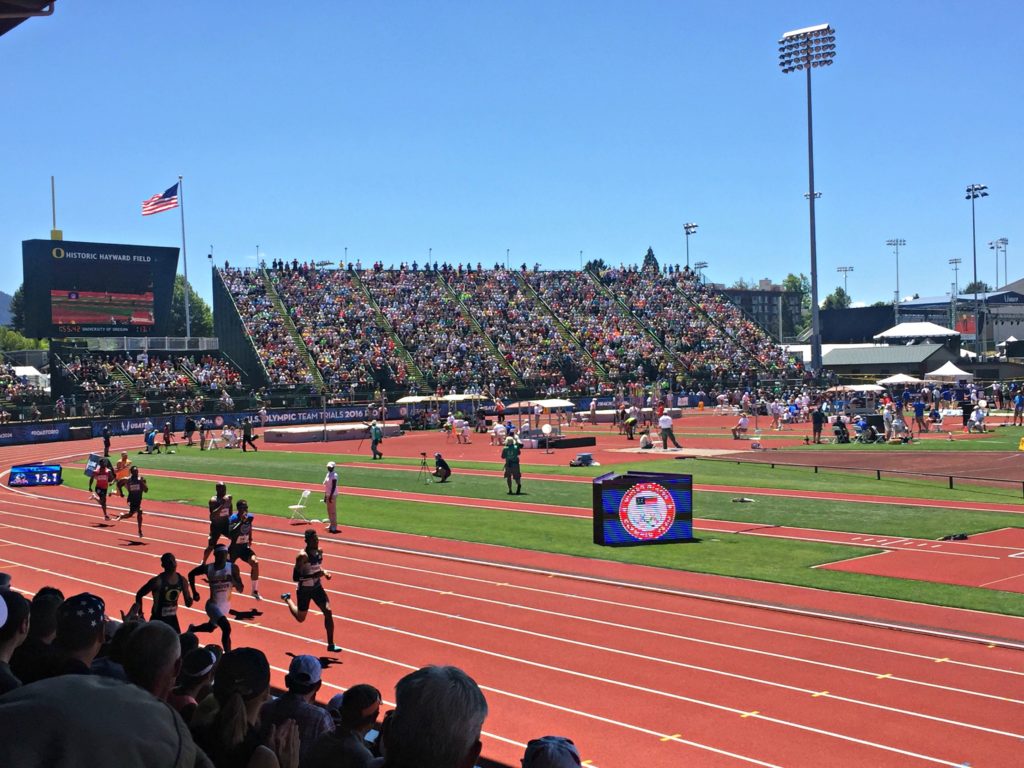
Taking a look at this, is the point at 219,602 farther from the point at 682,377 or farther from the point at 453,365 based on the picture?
the point at 682,377

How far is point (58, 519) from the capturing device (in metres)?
28.0

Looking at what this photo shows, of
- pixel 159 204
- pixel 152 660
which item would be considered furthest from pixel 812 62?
pixel 152 660

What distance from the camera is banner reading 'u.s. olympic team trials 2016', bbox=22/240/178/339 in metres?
59.0

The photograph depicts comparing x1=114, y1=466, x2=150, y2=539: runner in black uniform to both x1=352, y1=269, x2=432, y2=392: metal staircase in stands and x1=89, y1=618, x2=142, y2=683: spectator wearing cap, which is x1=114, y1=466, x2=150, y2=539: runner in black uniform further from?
x1=352, y1=269, x2=432, y2=392: metal staircase in stands

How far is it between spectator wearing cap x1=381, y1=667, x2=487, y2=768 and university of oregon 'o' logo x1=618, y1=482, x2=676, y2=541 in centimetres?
1839

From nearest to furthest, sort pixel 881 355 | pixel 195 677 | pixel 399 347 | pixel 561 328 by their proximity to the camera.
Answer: pixel 195 677 < pixel 399 347 < pixel 881 355 < pixel 561 328

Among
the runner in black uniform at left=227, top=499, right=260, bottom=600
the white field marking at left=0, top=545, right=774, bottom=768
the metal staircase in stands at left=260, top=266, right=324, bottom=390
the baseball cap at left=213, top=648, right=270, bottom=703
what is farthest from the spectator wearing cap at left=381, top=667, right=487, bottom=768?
the metal staircase in stands at left=260, top=266, right=324, bottom=390

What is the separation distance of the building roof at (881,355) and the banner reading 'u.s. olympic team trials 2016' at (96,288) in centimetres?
5334

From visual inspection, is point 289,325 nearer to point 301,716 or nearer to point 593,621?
point 593,621

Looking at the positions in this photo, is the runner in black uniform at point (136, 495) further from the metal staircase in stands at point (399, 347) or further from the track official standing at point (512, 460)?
the metal staircase in stands at point (399, 347)

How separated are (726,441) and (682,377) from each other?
1225 inches

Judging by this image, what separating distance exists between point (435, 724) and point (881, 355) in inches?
3321

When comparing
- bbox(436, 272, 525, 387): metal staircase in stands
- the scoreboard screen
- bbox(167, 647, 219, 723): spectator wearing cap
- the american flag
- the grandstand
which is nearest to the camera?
bbox(167, 647, 219, 723): spectator wearing cap

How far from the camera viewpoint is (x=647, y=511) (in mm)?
21562
